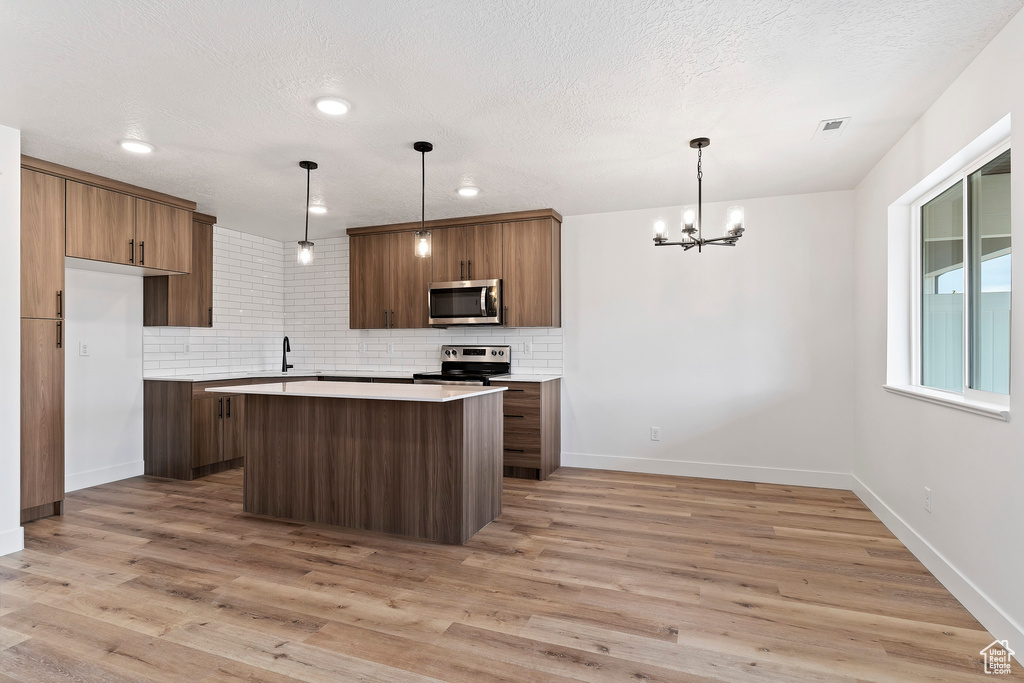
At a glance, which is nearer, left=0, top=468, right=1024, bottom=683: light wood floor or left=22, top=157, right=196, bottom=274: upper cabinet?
left=0, top=468, right=1024, bottom=683: light wood floor

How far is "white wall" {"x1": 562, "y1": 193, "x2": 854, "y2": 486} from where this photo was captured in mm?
4684

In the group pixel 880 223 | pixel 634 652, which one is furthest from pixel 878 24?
pixel 634 652

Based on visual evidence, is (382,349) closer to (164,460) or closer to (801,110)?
(164,460)

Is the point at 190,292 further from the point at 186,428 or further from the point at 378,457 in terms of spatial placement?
the point at 378,457

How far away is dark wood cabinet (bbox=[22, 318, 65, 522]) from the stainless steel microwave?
289cm

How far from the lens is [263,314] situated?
644 centimetres

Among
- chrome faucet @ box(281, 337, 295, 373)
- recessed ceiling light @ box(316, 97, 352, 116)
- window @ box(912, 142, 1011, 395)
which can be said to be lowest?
chrome faucet @ box(281, 337, 295, 373)

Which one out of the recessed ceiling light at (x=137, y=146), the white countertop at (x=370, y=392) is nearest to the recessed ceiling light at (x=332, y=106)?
the recessed ceiling light at (x=137, y=146)

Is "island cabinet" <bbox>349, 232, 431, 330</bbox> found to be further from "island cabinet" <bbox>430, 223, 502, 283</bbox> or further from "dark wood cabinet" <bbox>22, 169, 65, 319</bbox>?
"dark wood cabinet" <bbox>22, 169, 65, 319</bbox>

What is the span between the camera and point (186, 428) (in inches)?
195

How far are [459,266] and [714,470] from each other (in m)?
2.99

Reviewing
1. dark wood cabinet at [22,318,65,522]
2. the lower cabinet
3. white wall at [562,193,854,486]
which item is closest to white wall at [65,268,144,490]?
dark wood cabinet at [22,318,65,522]

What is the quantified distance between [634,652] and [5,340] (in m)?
3.74

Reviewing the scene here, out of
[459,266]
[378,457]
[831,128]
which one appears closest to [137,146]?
[378,457]
